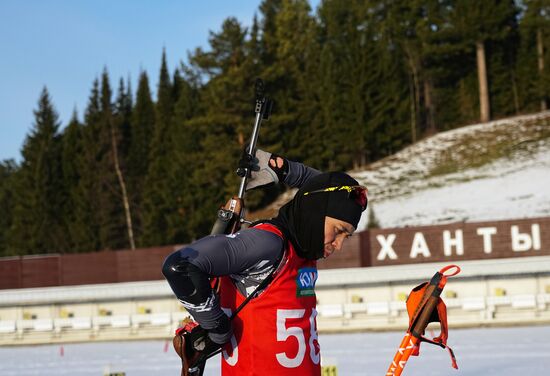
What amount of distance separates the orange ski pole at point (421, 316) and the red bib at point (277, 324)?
542 mm

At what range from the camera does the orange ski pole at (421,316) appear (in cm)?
405

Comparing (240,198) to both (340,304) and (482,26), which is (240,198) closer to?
(340,304)

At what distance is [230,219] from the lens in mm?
4355

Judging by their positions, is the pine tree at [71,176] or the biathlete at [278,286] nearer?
the biathlete at [278,286]

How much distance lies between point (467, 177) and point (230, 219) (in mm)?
54660

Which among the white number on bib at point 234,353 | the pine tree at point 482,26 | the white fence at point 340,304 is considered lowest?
the white fence at point 340,304

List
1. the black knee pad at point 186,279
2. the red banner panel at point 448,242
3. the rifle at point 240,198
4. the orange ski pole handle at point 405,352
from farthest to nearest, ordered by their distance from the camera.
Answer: the red banner panel at point 448,242, the rifle at point 240,198, the orange ski pole handle at point 405,352, the black knee pad at point 186,279

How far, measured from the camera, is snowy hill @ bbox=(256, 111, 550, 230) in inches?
1954

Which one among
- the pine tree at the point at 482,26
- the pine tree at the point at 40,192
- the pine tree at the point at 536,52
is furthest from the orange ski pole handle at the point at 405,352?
the pine tree at the point at 40,192

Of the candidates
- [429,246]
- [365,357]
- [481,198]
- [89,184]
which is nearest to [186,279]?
[365,357]

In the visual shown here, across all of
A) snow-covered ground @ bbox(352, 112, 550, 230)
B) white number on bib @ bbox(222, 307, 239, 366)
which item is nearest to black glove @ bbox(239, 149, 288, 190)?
white number on bib @ bbox(222, 307, 239, 366)

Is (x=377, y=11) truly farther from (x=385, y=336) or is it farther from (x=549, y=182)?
(x=385, y=336)

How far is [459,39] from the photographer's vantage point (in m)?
70.2

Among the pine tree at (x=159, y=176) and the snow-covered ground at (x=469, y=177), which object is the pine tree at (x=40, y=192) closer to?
the pine tree at (x=159, y=176)
